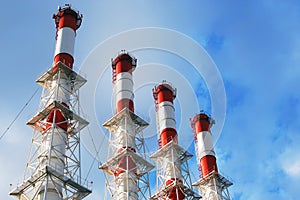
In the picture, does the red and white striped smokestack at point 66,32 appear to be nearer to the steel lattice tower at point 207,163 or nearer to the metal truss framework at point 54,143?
the metal truss framework at point 54,143

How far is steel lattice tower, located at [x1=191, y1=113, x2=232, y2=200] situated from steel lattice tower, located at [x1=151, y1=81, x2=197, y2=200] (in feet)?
10.4

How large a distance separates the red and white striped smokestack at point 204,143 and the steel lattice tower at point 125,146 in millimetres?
11715

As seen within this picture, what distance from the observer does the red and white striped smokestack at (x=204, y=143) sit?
58.5m

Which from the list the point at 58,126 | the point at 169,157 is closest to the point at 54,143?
the point at 58,126

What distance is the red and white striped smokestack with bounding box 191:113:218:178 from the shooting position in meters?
58.5

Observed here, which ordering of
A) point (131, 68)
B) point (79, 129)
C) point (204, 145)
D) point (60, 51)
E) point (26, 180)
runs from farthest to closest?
1. point (204, 145)
2. point (131, 68)
3. point (60, 51)
4. point (79, 129)
5. point (26, 180)

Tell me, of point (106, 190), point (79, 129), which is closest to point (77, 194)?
point (79, 129)

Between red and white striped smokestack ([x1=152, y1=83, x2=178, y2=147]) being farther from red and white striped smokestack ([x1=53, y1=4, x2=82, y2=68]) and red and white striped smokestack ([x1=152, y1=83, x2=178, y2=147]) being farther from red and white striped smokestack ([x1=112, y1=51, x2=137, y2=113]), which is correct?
red and white striped smokestack ([x1=53, y1=4, x2=82, y2=68])

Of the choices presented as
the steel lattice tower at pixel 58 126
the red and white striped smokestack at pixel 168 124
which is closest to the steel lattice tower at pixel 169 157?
the red and white striped smokestack at pixel 168 124

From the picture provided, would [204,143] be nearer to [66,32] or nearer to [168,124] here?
[168,124]

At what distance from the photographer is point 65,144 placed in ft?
128

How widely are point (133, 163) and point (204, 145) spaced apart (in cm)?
→ 1648

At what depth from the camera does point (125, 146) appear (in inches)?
1868

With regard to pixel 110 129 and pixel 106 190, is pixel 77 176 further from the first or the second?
pixel 110 129
